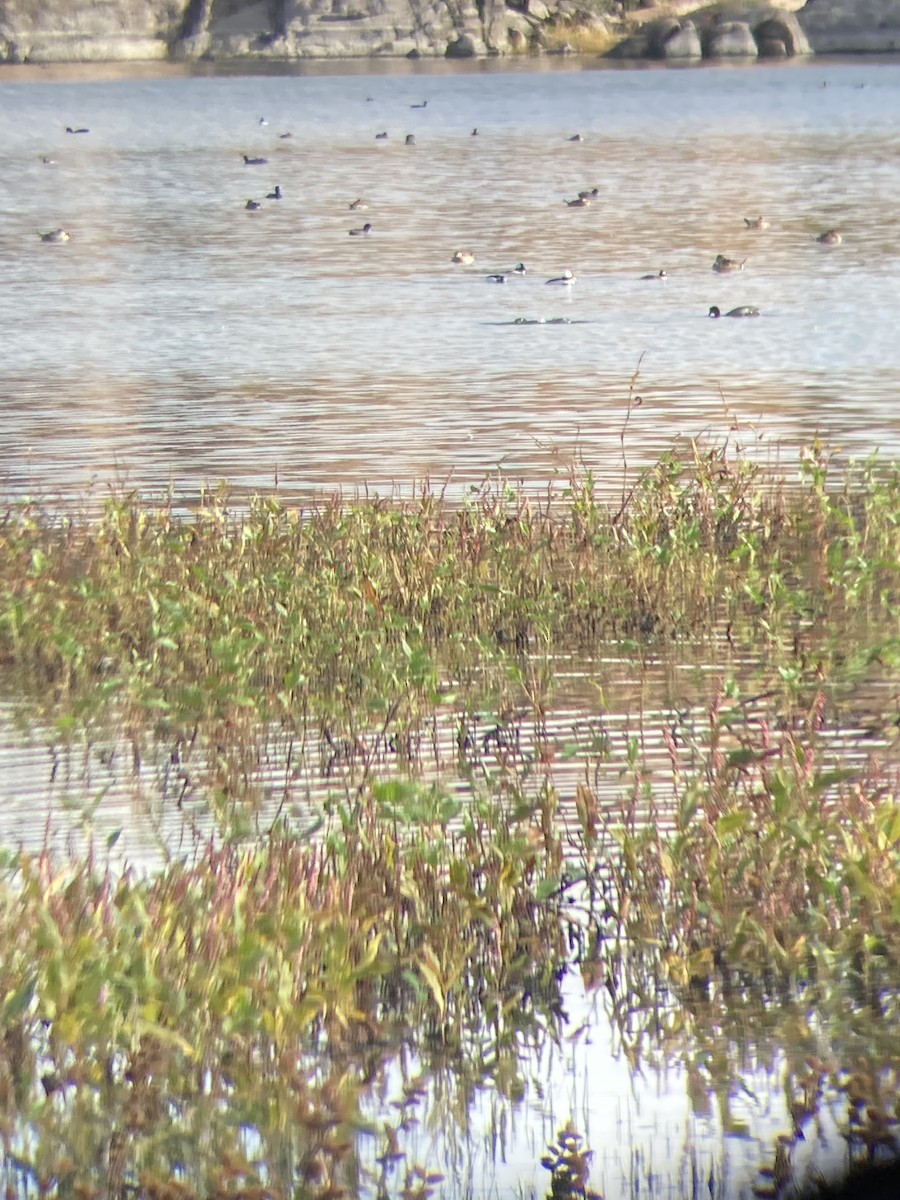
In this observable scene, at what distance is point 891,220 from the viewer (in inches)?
1382

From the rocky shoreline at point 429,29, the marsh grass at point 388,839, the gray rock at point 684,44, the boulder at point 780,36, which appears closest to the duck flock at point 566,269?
the marsh grass at point 388,839

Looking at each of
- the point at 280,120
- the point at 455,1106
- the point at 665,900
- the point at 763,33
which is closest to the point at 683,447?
the point at 665,900

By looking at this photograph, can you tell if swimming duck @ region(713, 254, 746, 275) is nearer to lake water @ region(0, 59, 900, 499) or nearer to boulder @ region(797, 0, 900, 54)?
lake water @ region(0, 59, 900, 499)

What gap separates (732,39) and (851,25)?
702 cm

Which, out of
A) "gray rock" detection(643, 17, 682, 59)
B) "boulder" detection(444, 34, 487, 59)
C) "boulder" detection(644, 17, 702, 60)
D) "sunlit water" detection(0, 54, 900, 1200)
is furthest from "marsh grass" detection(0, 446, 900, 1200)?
"gray rock" detection(643, 17, 682, 59)

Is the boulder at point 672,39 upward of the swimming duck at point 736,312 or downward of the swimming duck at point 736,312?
downward

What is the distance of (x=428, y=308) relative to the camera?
24.5 m

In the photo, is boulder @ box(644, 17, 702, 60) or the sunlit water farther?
boulder @ box(644, 17, 702, 60)

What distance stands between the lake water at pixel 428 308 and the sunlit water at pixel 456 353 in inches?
2.7

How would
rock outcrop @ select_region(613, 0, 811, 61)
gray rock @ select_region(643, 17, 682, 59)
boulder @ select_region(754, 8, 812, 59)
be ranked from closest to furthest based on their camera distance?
boulder @ select_region(754, 8, 812, 59) < rock outcrop @ select_region(613, 0, 811, 61) < gray rock @ select_region(643, 17, 682, 59)

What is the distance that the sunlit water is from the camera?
21.9 feet

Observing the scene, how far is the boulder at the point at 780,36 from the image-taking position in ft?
426

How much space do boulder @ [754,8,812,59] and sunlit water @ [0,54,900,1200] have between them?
77.4m

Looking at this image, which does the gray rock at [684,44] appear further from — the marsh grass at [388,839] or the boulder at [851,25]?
the marsh grass at [388,839]
